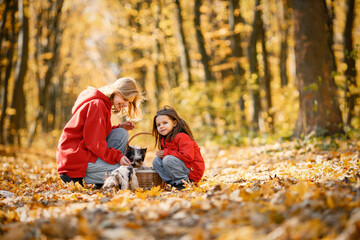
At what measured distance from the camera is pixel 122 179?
12.2 ft

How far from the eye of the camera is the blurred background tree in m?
6.90

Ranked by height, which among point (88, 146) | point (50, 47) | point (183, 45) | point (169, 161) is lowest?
point (169, 161)

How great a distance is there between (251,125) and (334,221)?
9261 mm

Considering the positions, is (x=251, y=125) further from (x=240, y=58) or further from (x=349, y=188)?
(x=349, y=188)

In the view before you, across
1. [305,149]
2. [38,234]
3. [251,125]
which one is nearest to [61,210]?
[38,234]

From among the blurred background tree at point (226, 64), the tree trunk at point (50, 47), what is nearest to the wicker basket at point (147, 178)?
the blurred background tree at point (226, 64)

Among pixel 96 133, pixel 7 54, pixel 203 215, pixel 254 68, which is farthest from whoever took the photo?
pixel 254 68

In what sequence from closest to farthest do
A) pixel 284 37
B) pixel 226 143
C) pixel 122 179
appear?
pixel 122 179 < pixel 226 143 < pixel 284 37

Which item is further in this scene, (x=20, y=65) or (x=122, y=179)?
(x=20, y=65)

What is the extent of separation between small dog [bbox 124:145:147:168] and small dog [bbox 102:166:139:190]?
562 millimetres

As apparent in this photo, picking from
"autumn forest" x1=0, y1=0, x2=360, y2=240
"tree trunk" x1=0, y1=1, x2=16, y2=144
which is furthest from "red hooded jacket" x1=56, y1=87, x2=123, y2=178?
"tree trunk" x1=0, y1=1, x2=16, y2=144

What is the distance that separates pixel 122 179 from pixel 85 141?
0.70 m

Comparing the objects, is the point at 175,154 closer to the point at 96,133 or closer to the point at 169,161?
the point at 169,161

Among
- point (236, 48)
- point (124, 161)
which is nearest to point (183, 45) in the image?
point (236, 48)
